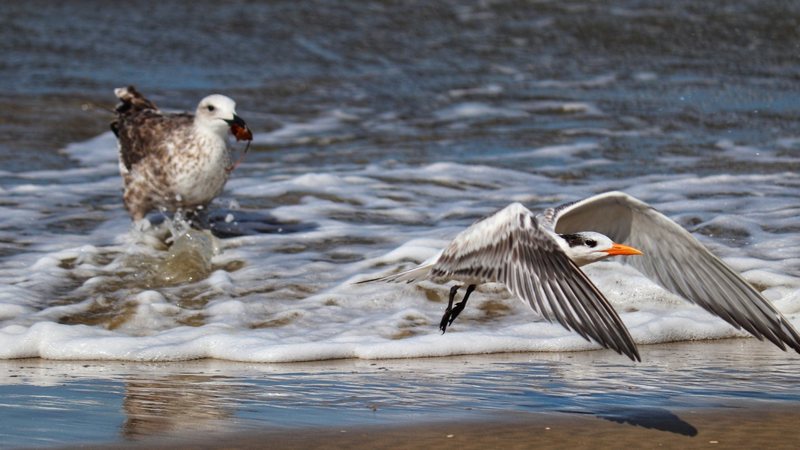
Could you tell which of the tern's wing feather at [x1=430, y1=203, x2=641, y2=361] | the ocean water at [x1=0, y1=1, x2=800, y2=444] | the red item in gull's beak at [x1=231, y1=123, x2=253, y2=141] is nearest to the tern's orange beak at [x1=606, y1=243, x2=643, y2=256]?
the tern's wing feather at [x1=430, y1=203, x2=641, y2=361]

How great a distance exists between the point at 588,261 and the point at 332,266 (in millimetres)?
2282

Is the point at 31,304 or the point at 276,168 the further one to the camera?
the point at 276,168

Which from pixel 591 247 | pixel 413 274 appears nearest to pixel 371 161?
pixel 413 274

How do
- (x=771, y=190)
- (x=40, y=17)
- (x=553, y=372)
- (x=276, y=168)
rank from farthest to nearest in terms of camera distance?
1. (x=40, y=17)
2. (x=276, y=168)
3. (x=771, y=190)
4. (x=553, y=372)

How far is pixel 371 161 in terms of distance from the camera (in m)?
10.3

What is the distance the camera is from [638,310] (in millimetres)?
6434

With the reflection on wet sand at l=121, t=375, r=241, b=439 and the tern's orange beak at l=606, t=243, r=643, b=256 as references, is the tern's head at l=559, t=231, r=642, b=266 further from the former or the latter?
the reflection on wet sand at l=121, t=375, r=241, b=439

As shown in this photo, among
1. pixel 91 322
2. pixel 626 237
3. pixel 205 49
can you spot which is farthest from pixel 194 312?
pixel 205 49

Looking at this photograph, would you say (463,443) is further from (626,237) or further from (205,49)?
(205,49)

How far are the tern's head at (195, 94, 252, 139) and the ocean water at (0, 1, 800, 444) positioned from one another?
65 cm

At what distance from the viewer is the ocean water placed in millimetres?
6246

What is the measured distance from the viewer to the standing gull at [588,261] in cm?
452

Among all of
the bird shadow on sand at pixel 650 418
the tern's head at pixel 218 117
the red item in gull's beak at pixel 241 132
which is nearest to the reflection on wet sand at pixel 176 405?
the bird shadow on sand at pixel 650 418

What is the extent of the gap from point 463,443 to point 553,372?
1.22 meters
